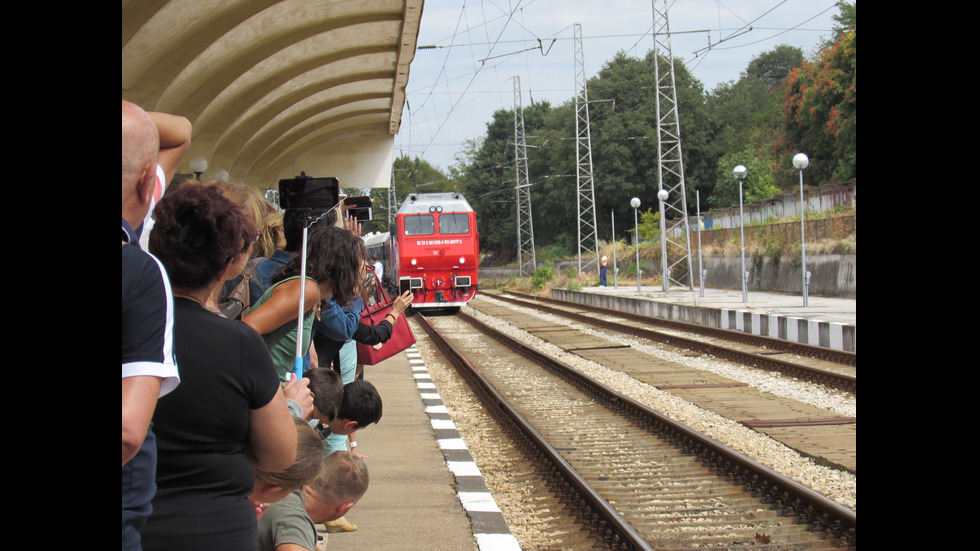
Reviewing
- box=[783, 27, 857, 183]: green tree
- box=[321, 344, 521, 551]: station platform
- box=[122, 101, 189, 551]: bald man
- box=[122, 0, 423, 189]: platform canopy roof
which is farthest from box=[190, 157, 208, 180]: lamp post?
box=[783, 27, 857, 183]: green tree

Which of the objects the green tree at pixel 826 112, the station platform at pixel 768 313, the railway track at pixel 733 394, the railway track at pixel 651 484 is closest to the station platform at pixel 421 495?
the railway track at pixel 651 484

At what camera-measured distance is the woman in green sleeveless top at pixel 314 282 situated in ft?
13.9

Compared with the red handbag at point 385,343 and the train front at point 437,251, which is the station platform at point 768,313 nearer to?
the train front at point 437,251

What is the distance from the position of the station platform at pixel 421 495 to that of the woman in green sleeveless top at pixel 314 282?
4.09ft

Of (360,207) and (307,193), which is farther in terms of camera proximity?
(360,207)

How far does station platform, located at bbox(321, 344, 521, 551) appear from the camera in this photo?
5.25m

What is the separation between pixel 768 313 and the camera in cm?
2002

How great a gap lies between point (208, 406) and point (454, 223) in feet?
82.7

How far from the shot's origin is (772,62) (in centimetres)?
10031

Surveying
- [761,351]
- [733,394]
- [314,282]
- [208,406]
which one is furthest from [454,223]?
[208,406]

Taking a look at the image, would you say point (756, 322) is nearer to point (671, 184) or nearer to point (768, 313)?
point (768, 313)

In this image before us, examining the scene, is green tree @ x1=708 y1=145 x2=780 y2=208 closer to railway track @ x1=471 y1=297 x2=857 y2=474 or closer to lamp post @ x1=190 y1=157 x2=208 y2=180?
railway track @ x1=471 y1=297 x2=857 y2=474
